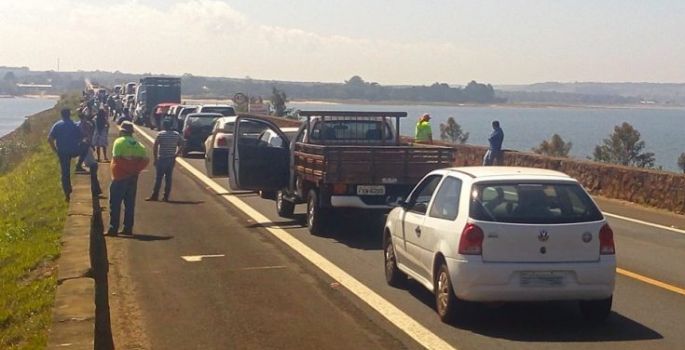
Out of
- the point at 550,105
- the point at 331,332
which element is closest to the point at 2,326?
the point at 331,332

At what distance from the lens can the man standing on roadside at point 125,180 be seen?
16812 mm

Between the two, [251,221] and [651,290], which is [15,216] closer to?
[251,221]

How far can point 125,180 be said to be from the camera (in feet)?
55.7

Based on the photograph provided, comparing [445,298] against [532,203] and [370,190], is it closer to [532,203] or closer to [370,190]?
[532,203]

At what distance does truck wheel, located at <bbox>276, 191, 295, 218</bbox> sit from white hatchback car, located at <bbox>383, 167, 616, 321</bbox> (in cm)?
911

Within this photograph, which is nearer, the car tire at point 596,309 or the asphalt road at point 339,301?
the asphalt road at point 339,301

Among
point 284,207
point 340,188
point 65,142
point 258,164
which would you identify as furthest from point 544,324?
point 65,142

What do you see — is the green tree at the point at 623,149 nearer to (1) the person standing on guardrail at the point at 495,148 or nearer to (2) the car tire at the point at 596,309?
(1) the person standing on guardrail at the point at 495,148

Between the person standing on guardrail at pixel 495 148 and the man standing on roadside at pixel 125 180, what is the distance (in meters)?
12.0

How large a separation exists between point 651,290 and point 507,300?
111 inches

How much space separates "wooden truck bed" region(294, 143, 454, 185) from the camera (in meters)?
16.3

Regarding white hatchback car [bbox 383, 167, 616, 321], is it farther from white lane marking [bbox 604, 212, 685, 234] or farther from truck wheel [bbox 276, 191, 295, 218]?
truck wheel [bbox 276, 191, 295, 218]

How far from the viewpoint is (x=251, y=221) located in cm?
1898

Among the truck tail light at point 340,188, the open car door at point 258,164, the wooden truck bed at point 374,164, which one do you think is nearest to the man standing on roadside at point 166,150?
the open car door at point 258,164
